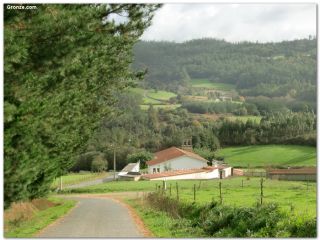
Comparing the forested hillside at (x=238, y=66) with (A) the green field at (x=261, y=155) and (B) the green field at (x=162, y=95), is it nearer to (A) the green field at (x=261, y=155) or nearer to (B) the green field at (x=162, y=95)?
(B) the green field at (x=162, y=95)

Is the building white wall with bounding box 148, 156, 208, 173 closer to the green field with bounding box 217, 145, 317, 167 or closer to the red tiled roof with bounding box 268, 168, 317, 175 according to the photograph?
the green field with bounding box 217, 145, 317, 167

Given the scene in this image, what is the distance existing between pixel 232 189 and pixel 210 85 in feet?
14.7

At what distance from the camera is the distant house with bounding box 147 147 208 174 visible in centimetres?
1188

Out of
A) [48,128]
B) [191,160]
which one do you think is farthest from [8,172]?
[191,160]

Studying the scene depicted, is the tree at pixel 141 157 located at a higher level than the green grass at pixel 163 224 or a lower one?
higher

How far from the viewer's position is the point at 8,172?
371 inches

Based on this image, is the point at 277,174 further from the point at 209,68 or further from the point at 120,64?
the point at 120,64

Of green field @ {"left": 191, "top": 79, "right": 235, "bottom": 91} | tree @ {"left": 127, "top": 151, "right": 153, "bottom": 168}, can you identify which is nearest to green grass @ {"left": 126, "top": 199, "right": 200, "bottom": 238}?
tree @ {"left": 127, "top": 151, "right": 153, "bottom": 168}

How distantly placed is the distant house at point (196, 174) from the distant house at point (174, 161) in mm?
134

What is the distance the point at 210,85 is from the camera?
11.5 metres

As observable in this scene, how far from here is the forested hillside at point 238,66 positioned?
11.0 m

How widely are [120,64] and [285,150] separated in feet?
17.9

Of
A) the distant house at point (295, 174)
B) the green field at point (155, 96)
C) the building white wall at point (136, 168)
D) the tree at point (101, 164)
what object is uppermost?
the green field at point (155, 96)

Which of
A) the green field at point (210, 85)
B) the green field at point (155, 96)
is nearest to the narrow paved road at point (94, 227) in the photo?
the green field at point (155, 96)
